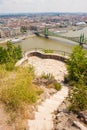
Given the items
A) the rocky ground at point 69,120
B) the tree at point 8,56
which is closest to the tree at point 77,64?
the tree at point 8,56

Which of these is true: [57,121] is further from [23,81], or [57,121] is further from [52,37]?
[52,37]

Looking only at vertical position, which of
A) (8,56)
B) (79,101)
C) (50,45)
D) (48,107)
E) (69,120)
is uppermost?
(79,101)

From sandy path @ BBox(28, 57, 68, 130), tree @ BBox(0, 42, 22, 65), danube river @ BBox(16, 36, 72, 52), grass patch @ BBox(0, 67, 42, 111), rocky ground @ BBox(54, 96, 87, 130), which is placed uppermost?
grass patch @ BBox(0, 67, 42, 111)

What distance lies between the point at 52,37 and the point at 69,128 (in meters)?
Result: 57.0

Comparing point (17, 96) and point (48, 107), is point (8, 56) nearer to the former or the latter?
point (48, 107)

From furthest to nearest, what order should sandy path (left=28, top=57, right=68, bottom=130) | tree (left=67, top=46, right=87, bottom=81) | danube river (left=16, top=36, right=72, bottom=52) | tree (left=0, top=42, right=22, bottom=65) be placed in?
danube river (left=16, top=36, right=72, bottom=52) < tree (left=0, top=42, right=22, bottom=65) < tree (left=67, top=46, right=87, bottom=81) < sandy path (left=28, top=57, right=68, bottom=130)

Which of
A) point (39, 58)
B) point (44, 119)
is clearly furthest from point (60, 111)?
point (39, 58)

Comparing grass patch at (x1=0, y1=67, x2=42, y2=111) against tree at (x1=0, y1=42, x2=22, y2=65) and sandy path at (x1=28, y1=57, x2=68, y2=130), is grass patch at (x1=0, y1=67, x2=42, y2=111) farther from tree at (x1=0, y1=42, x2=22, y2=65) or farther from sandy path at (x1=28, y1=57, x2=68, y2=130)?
tree at (x1=0, y1=42, x2=22, y2=65)

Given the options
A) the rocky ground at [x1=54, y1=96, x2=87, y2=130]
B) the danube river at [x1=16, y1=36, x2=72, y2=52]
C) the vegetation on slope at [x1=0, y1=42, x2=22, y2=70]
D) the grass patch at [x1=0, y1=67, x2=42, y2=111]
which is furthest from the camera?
the danube river at [x1=16, y1=36, x2=72, y2=52]

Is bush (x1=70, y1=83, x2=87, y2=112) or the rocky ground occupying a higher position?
bush (x1=70, y1=83, x2=87, y2=112)

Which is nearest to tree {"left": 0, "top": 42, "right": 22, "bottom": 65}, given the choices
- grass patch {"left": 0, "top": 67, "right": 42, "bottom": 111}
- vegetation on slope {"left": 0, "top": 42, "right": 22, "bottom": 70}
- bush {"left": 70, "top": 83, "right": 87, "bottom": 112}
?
vegetation on slope {"left": 0, "top": 42, "right": 22, "bottom": 70}

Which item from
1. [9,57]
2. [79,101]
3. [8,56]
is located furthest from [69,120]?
[8,56]

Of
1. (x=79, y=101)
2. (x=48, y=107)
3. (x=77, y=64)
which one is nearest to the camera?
(x=79, y=101)

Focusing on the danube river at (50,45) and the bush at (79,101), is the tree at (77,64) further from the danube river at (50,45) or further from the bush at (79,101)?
the danube river at (50,45)
